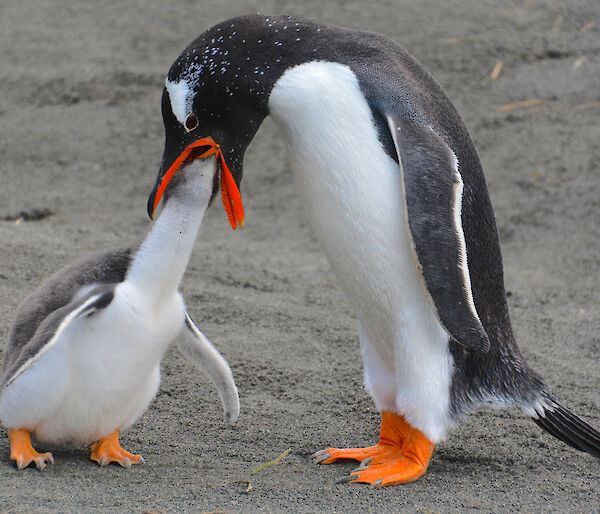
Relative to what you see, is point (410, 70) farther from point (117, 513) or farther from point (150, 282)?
point (117, 513)

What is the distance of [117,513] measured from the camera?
201cm

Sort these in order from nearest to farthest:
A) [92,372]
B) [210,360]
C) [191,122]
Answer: [92,372] < [191,122] < [210,360]

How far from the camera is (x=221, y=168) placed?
242 cm

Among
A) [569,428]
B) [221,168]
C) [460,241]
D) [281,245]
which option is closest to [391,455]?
[569,428]

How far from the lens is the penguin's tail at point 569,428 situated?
2617mm

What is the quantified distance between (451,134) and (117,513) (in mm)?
1332

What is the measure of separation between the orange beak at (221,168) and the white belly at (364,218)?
7.2 inches

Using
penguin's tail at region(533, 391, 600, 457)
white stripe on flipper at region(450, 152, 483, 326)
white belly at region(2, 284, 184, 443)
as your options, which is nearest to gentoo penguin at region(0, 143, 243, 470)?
white belly at region(2, 284, 184, 443)

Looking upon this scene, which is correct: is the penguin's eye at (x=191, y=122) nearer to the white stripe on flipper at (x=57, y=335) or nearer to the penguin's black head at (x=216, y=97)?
the penguin's black head at (x=216, y=97)

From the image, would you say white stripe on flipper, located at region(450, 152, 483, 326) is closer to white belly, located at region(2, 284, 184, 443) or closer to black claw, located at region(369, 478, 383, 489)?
black claw, located at region(369, 478, 383, 489)

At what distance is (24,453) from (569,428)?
156cm

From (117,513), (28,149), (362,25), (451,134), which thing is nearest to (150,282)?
(117,513)

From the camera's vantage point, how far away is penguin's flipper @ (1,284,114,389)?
2.18m

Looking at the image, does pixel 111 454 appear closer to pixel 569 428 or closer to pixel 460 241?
pixel 460 241
